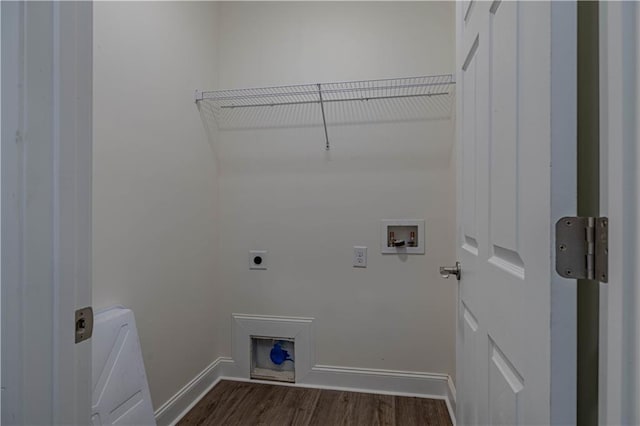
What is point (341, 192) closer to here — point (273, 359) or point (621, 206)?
point (273, 359)

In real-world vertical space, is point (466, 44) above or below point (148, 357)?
above

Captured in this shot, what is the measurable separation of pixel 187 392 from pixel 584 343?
1.91m

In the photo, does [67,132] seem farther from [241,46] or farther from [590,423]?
[241,46]

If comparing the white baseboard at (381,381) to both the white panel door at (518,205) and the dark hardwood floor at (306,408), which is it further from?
the white panel door at (518,205)

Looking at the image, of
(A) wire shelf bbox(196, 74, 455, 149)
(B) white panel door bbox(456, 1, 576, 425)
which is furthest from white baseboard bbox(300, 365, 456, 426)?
(A) wire shelf bbox(196, 74, 455, 149)

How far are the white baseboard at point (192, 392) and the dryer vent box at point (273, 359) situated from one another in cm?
16

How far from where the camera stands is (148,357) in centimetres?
156

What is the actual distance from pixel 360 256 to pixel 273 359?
0.90 m

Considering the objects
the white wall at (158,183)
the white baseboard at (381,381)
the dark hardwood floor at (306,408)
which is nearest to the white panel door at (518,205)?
the dark hardwood floor at (306,408)

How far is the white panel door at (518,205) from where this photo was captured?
51 centimetres

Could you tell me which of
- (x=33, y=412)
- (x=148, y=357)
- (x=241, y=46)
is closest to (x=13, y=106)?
(x=33, y=412)

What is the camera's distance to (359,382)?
201cm

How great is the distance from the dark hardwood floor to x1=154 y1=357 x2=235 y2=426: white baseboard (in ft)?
0.12

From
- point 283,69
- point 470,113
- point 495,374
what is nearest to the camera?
point 495,374
